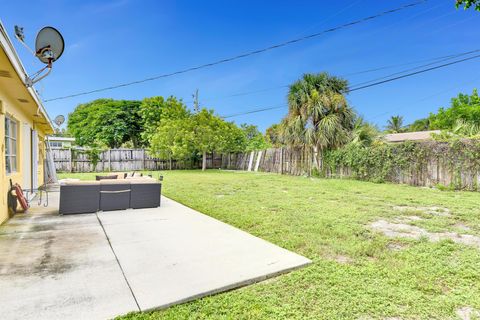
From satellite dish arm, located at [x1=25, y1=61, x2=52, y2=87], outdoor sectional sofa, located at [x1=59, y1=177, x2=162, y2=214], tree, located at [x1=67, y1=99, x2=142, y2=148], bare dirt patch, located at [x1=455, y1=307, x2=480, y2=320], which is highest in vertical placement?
tree, located at [x1=67, y1=99, x2=142, y2=148]

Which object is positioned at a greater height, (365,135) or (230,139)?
(230,139)

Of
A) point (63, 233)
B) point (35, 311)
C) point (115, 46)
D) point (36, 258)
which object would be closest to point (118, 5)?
point (115, 46)

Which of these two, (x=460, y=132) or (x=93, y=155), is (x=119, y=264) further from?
(x=93, y=155)

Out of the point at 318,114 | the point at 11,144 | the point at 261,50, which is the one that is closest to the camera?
the point at 11,144

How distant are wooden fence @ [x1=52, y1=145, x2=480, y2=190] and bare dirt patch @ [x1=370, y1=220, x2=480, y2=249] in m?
6.16

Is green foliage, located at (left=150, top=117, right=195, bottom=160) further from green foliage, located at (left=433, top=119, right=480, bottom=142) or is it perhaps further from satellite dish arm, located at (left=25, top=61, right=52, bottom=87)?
satellite dish arm, located at (left=25, top=61, right=52, bottom=87)

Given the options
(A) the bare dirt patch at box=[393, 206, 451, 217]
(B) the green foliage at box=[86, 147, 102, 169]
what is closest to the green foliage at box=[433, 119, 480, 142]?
(A) the bare dirt patch at box=[393, 206, 451, 217]

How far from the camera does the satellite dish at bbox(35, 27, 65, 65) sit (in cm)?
409

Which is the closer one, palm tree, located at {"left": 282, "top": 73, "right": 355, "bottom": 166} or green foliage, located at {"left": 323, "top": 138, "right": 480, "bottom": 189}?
green foliage, located at {"left": 323, "top": 138, "right": 480, "bottom": 189}

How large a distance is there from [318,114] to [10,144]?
461 inches

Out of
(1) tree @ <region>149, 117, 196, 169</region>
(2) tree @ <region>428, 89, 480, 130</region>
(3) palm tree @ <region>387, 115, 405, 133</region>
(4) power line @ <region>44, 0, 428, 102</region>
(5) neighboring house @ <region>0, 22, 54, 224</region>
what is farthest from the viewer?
(3) palm tree @ <region>387, 115, 405, 133</region>

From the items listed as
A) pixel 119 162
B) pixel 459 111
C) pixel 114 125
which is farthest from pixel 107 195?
pixel 459 111

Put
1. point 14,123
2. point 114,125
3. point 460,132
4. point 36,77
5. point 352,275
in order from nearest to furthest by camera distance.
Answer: point 352,275 → point 36,77 → point 14,123 → point 460,132 → point 114,125

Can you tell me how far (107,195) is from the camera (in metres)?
5.53
